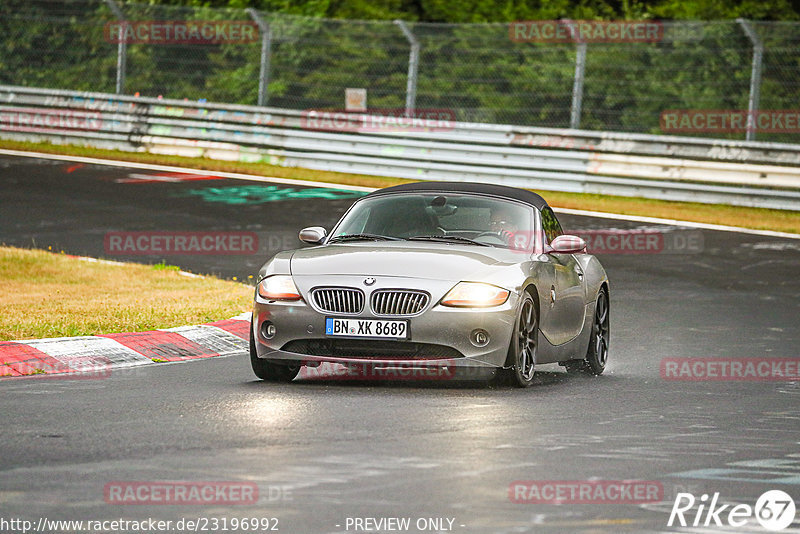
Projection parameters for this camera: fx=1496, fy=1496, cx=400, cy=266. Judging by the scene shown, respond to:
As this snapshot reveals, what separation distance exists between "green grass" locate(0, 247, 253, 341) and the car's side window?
2.87 metres

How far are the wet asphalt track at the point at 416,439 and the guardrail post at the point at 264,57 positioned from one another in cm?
1481

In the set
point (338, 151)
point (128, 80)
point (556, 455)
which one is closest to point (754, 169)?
point (338, 151)

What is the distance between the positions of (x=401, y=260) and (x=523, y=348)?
99 centimetres

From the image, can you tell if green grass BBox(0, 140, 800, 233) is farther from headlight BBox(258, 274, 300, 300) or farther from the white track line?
headlight BBox(258, 274, 300, 300)

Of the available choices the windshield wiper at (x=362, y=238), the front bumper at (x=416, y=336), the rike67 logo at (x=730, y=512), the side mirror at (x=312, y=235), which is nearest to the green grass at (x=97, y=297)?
the side mirror at (x=312, y=235)

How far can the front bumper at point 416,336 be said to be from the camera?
915 cm

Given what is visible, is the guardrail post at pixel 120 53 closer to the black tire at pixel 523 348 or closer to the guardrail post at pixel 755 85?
the guardrail post at pixel 755 85

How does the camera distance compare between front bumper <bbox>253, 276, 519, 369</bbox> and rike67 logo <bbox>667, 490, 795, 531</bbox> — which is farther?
front bumper <bbox>253, 276, 519, 369</bbox>

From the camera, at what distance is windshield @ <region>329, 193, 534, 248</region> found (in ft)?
34.2

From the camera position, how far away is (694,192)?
77.7ft

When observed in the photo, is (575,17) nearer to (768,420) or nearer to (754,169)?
(754,169)

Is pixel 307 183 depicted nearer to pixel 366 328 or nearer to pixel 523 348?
pixel 523 348
